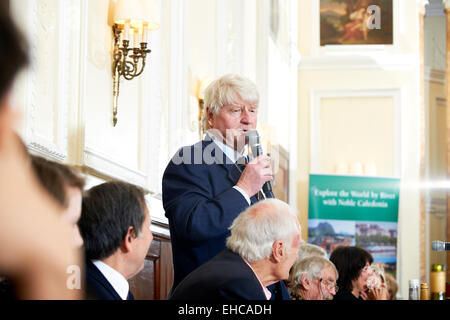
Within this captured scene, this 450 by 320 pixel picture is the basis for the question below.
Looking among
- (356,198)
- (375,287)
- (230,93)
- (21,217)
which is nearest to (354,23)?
(356,198)

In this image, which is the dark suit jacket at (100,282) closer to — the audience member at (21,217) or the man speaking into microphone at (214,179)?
the man speaking into microphone at (214,179)

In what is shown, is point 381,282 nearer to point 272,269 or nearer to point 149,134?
point 149,134

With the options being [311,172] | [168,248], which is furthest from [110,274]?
[311,172]

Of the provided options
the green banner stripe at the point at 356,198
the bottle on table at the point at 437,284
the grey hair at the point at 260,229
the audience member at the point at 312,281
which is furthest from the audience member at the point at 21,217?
the green banner stripe at the point at 356,198

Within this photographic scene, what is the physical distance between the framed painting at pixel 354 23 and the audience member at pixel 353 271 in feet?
31.3

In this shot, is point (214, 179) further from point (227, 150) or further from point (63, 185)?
point (63, 185)

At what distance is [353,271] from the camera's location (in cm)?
457

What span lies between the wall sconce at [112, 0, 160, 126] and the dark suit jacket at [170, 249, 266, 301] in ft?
6.22

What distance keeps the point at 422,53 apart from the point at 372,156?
214cm

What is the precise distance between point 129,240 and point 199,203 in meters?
0.49

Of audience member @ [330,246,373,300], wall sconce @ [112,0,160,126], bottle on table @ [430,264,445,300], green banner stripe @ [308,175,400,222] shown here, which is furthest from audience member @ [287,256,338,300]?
green banner stripe @ [308,175,400,222]

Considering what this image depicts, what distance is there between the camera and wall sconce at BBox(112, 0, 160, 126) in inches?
149

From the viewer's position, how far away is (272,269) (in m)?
2.33

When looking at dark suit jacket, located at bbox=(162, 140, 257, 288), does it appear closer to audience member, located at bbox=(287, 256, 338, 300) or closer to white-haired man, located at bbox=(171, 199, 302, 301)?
white-haired man, located at bbox=(171, 199, 302, 301)
